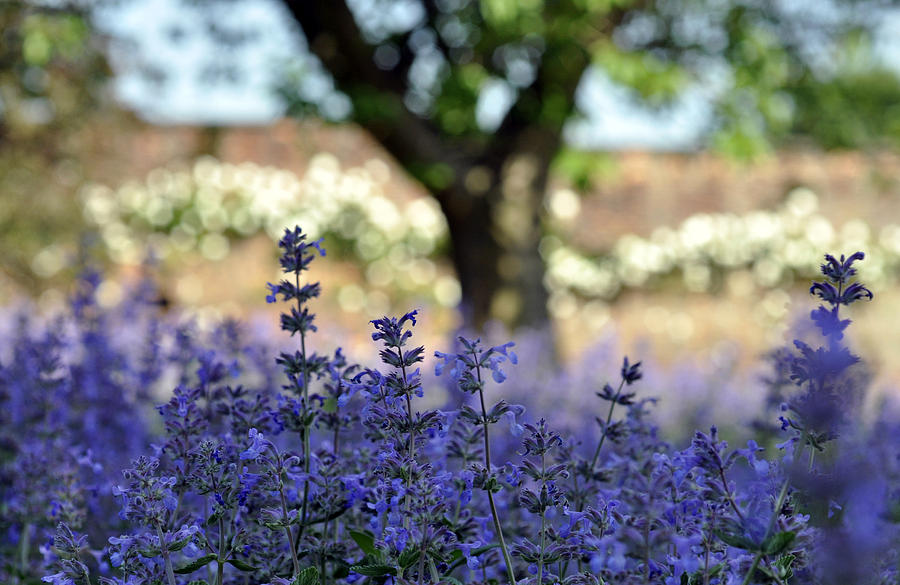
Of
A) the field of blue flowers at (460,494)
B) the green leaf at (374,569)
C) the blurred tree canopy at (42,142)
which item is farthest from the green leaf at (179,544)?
the blurred tree canopy at (42,142)

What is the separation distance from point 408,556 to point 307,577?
166 mm

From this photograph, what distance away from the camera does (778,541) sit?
1318 millimetres

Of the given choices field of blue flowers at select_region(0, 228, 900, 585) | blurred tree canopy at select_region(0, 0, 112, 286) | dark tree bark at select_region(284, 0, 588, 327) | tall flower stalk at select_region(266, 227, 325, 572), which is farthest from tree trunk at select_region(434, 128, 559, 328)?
tall flower stalk at select_region(266, 227, 325, 572)

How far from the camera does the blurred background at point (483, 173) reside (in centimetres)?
790

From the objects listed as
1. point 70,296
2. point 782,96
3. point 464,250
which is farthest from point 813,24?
point 70,296

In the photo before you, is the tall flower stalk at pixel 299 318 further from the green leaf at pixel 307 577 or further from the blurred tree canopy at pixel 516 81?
the blurred tree canopy at pixel 516 81

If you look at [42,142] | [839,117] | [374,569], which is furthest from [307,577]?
[42,142]

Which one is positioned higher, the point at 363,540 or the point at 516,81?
the point at 516,81

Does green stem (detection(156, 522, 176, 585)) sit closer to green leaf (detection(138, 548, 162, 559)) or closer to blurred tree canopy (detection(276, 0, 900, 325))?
green leaf (detection(138, 548, 162, 559))

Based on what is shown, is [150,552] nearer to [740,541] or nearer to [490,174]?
[740,541]

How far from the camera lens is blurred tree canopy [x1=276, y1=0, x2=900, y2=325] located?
760 cm

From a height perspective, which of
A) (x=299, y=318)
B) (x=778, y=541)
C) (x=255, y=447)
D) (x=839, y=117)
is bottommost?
(x=778, y=541)

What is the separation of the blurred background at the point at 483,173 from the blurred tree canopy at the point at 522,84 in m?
0.02

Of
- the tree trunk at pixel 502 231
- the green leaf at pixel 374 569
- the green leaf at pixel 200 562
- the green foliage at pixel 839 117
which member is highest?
the green foliage at pixel 839 117
